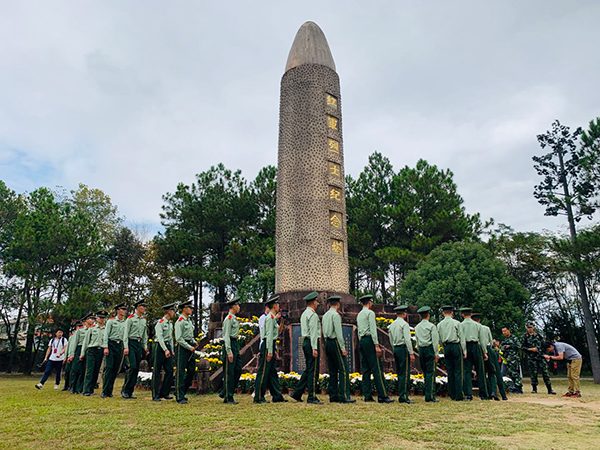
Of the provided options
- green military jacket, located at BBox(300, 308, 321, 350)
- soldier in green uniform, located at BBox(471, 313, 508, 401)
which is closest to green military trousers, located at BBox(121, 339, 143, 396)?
green military jacket, located at BBox(300, 308, 321, 350)

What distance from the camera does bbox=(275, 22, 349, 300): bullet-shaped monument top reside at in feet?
36.1

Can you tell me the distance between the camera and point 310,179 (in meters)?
11.6

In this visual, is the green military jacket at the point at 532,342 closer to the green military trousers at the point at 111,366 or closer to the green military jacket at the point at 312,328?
the green military jacket at the point at 312,328

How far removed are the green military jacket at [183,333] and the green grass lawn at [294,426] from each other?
94 cm

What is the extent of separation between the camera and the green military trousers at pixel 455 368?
749cm

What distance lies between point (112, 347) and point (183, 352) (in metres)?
1.70

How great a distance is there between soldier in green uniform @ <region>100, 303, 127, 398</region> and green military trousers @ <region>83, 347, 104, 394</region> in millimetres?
332

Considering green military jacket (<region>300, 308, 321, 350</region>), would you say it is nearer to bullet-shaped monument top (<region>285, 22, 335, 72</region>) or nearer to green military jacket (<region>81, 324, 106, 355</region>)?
green military jacket (<region>81, 324, 106, 355</region>)

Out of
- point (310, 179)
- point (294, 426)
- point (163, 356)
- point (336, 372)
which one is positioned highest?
point (310, 179)

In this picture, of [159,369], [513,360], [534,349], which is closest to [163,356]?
[159,369]

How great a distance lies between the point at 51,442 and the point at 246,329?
645 centimetres

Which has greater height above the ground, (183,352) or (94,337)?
(94,337)

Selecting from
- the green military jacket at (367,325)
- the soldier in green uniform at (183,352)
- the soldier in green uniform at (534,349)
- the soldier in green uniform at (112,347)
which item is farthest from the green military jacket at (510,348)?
the soldier in green uniform at (112,347)

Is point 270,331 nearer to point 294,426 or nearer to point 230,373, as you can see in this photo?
point 230,373
